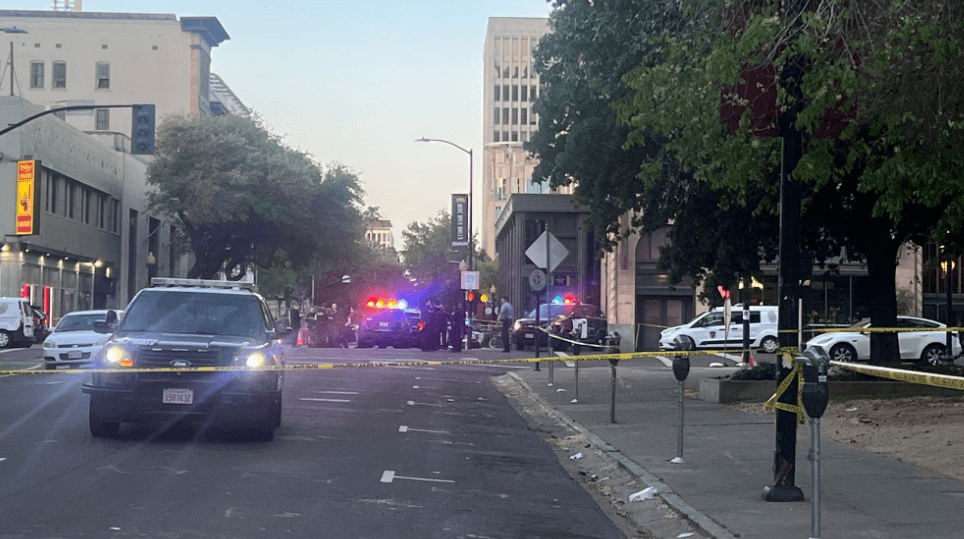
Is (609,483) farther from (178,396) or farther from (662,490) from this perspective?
(178,396)

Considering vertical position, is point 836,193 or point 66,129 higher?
point 66,129

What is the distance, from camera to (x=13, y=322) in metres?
40.5

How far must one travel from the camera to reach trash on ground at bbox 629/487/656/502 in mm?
10516

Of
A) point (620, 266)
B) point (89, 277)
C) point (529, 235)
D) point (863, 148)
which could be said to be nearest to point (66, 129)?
point (89, 277)

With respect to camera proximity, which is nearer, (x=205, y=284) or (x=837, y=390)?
(x=205, y=284)

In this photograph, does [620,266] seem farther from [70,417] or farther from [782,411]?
[782,411]

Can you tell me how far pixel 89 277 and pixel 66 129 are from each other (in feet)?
32.1

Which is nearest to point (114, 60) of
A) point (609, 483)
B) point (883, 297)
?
point (883, 297)

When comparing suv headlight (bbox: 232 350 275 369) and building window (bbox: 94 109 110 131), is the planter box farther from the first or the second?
building window (bbox: 94 109 110 131)

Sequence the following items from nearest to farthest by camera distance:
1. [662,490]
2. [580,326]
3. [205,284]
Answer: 1. [662,490]
2. [205,284]
3. [580,326]

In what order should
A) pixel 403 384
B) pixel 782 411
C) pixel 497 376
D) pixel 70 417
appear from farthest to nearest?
pixel 497 376 < pixel 403 384 < pixel 70 417 < pixel 782 411

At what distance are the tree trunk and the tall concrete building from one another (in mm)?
118464

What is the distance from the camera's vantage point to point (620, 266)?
55.1 m

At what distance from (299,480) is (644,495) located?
302 centimetres
